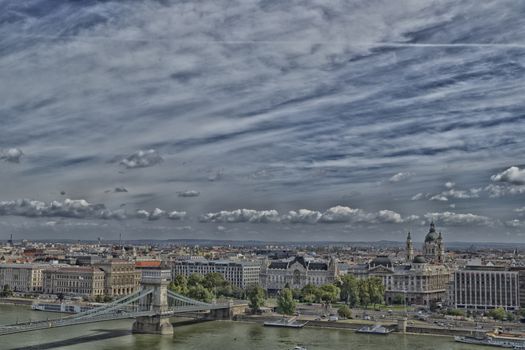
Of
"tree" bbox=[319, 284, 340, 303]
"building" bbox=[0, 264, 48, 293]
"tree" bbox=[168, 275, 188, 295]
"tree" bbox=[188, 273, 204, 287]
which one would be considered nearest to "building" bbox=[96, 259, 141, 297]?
"building" bbox=[0, 264, 48, 293]

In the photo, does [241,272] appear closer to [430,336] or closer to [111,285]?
[111,285]

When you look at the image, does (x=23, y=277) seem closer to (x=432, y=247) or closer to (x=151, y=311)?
(x=151, y=311)

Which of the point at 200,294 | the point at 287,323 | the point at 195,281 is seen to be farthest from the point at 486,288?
the point at 195,281

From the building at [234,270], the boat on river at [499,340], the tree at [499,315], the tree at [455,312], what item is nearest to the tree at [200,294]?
the tree at [455,312]

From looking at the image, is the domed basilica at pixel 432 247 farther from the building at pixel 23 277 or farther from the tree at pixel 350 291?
the building at pixel 23 277

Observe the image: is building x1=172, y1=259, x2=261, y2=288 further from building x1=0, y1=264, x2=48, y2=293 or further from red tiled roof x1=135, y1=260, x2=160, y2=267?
building x1=0, y1=264, x2=48, y2=293
